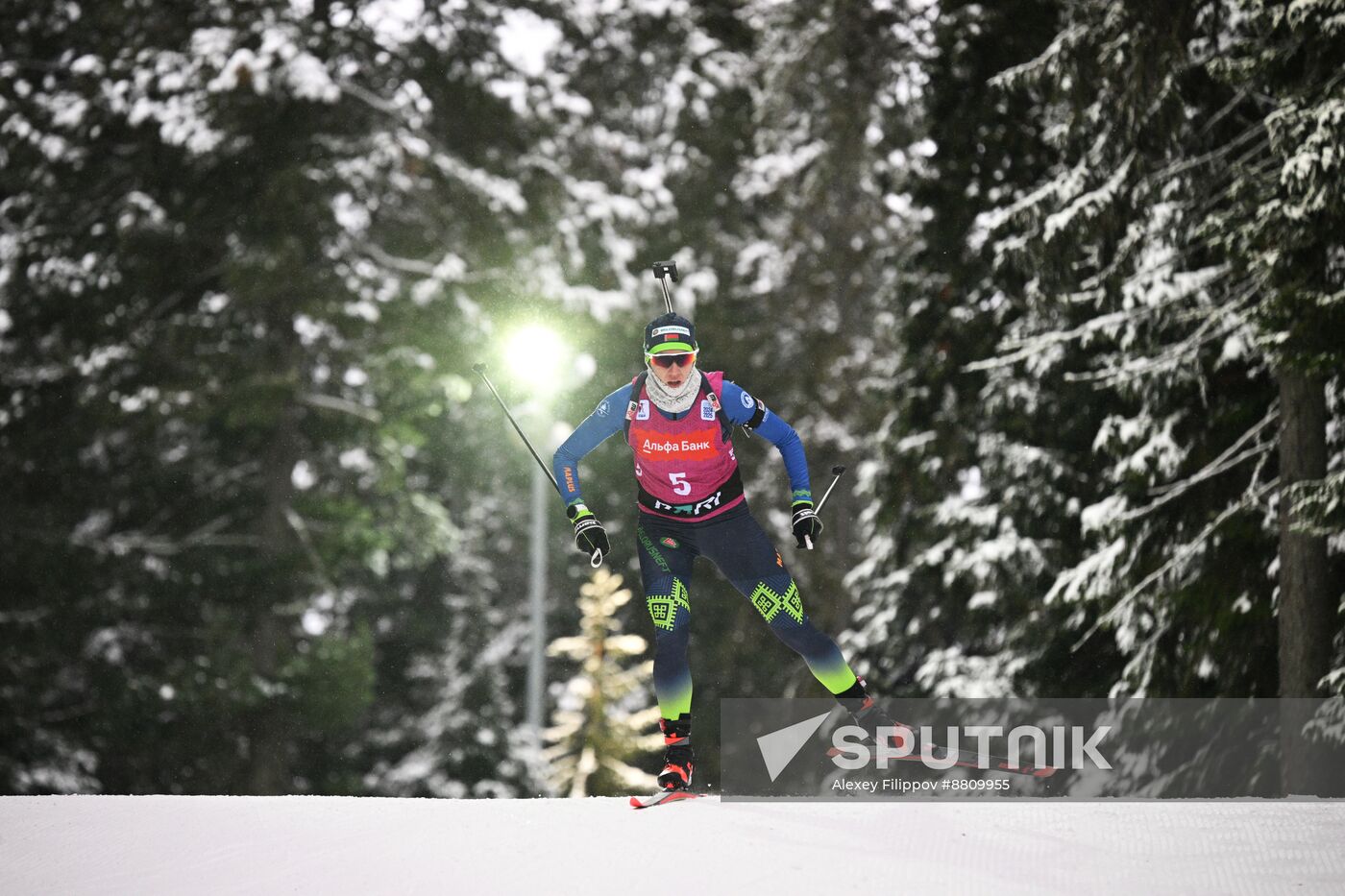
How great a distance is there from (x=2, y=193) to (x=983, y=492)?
15.4m

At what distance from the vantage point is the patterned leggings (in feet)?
23.4

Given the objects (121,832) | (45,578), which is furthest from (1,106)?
(121,832)

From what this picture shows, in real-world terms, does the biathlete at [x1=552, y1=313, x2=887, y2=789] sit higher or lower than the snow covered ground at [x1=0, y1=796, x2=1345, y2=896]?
higher

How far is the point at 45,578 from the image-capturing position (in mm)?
19656

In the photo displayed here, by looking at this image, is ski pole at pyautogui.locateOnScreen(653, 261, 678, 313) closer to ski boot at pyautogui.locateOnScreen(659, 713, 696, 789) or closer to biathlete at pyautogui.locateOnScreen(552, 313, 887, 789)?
biathlete at pyautogui.locateOnScreen(552, 313, 887, 789)

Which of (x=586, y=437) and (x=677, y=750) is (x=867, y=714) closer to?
(x=677, y=750)

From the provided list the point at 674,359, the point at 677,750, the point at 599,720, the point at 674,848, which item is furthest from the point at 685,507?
the point at 599,720

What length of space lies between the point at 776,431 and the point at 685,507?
59 cm

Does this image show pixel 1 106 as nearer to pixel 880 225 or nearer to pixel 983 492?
pixel 880 225

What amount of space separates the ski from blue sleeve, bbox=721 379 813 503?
1613 millimetres

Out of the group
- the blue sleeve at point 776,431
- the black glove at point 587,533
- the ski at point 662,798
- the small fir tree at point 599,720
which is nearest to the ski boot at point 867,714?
the ski at point 662,798

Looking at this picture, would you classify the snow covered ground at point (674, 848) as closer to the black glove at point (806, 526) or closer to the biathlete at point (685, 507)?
the biathlete at point (685, 507)

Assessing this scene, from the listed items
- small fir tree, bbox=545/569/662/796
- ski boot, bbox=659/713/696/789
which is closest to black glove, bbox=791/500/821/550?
ski boot, bbox=659/713/696/789

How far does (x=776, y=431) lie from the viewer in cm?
716
